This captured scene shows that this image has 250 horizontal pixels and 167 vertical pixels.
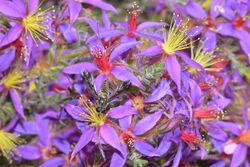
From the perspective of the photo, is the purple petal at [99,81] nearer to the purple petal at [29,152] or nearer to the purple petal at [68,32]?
the purple petal at [68,32]

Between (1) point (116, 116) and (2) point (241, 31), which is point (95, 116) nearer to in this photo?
(1) point (116, 116)

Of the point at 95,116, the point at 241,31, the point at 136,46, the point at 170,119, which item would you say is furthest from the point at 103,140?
the point at 241,31

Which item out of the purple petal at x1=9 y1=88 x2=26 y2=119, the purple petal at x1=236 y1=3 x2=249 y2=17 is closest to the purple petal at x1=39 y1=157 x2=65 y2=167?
the purple petal at x1=9 y1=88 x2=26 y2=119

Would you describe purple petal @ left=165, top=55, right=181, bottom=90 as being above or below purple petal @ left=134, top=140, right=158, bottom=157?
above

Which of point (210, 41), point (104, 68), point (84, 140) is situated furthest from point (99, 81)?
point (210, 41)

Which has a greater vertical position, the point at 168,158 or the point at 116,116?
the point at 116,116

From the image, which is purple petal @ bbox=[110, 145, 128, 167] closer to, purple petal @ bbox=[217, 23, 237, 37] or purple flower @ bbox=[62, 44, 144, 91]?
purple flower @ bbox=[62, 44, 144, 91]
